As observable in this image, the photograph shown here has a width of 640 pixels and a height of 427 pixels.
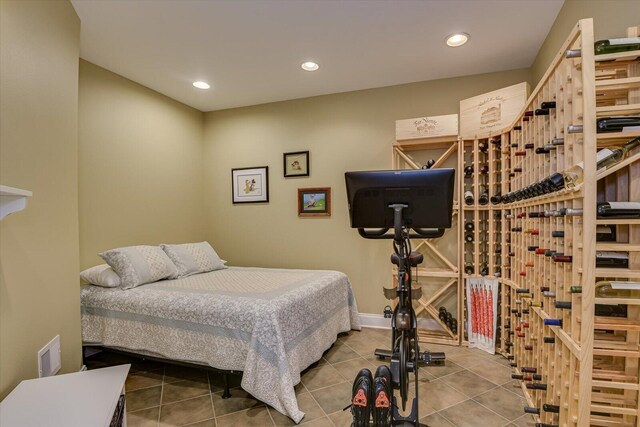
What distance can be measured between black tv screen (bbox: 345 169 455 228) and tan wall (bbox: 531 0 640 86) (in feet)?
3.46

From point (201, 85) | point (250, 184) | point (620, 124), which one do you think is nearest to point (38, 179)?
point (201, 85)

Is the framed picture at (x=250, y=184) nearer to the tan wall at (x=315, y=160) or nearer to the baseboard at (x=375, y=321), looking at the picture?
the tan wall at (x=315, y=160)

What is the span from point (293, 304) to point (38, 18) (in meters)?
2.31

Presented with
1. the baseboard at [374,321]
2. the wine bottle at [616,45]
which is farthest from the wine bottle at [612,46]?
the baseboard at [374,321]

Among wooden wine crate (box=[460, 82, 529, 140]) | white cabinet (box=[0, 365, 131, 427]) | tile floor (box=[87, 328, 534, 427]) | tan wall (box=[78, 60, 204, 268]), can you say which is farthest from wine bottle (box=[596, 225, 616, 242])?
tan wall (box=[78, 60, 204, 268])

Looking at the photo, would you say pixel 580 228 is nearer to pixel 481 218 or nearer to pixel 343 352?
pixel 481 218

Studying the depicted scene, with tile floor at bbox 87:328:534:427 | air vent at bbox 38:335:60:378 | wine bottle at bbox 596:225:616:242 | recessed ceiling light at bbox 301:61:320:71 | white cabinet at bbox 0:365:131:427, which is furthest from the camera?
recessed ceiling light at bbox 301:61:320:71

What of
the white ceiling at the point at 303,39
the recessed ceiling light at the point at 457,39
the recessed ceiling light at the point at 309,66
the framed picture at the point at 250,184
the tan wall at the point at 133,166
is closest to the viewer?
the white ceiling at the point at 303,39

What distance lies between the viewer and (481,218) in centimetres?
308

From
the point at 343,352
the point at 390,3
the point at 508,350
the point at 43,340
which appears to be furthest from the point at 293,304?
the point at 390,3

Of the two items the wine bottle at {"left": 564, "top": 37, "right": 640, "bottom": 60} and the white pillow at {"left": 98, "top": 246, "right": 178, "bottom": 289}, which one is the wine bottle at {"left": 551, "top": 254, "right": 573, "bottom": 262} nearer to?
the wine bottle at {"left": 564, "top": 37, "right": 640, "bottom": 60}

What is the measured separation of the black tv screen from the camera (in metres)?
1.51

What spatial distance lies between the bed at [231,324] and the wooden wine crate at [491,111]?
205 centimetres

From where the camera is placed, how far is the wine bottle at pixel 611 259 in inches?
52.6
